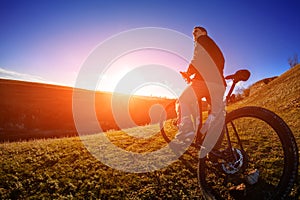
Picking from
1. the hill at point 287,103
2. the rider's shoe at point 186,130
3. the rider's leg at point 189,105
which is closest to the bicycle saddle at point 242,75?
the rider's leg at point 189,105

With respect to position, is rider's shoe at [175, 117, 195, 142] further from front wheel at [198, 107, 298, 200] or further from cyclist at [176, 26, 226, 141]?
front wheel at [198, 107, 298, 200]

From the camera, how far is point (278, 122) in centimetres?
285

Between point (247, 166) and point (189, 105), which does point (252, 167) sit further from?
point (189, 105)

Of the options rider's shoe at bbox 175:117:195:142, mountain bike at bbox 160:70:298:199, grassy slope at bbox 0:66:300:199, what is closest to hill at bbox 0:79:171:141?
rider's shoe at bbox 175:117:195:142

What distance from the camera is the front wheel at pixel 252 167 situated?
2.76 meters

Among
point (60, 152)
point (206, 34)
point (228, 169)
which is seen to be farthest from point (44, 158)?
point (206, 34)

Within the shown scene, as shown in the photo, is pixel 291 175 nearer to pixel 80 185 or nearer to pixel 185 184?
pixel 185 184

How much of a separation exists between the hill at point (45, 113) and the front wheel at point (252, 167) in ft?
110

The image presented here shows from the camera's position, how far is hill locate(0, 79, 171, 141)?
Result: 43906 millimetres

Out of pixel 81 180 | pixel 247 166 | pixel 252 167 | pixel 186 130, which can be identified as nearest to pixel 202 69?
pixel 186 130

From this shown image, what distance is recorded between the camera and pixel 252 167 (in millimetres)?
4773

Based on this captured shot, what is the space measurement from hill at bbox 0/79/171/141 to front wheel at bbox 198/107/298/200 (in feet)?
110

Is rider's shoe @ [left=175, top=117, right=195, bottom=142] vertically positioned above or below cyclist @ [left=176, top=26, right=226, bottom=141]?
below

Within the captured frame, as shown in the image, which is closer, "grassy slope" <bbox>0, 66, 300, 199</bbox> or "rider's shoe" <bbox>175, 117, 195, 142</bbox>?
"grassy slope" <bbox>0, 66, 300, 199</bbox>
